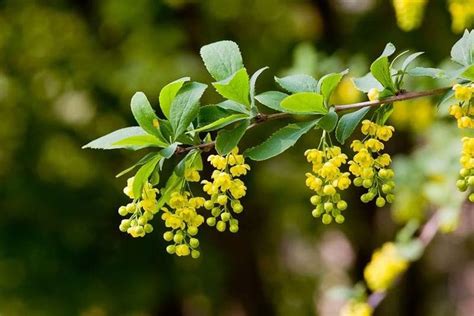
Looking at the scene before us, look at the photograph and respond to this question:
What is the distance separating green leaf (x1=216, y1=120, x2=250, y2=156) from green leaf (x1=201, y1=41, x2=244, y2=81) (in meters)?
0.08

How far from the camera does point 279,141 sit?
3.58ft

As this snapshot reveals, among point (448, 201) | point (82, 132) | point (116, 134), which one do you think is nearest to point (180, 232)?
point (116, 134)

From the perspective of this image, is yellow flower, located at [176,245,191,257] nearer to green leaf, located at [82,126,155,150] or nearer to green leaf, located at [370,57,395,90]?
green leaf, located at [82,126,155,150]

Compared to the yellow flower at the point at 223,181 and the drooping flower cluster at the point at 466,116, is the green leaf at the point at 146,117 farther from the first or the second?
the drooping flower cluster at the point at 466,116

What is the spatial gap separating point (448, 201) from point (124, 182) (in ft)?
6.09

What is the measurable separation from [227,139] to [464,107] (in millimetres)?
329

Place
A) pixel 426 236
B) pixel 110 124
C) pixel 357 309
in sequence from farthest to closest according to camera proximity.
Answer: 1. pixel 110 124
2. pixel 426 236
3. pixel 357 309

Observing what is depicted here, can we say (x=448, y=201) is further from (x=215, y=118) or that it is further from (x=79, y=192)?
(x=79, y=192)

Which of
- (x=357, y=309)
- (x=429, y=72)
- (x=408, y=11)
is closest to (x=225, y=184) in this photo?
(x=429, y=72)

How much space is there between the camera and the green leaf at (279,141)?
3.52 ft

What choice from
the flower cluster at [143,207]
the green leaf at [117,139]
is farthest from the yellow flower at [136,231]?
the green leaf at [117,139]

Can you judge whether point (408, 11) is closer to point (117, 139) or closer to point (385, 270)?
point (385, 270)

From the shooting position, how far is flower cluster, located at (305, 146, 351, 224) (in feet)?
3.58

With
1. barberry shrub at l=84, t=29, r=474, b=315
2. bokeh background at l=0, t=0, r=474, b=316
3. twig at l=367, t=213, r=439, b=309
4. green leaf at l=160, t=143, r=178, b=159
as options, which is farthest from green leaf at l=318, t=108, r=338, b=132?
bokeh background at l=0, t=0, r=474, b=316
